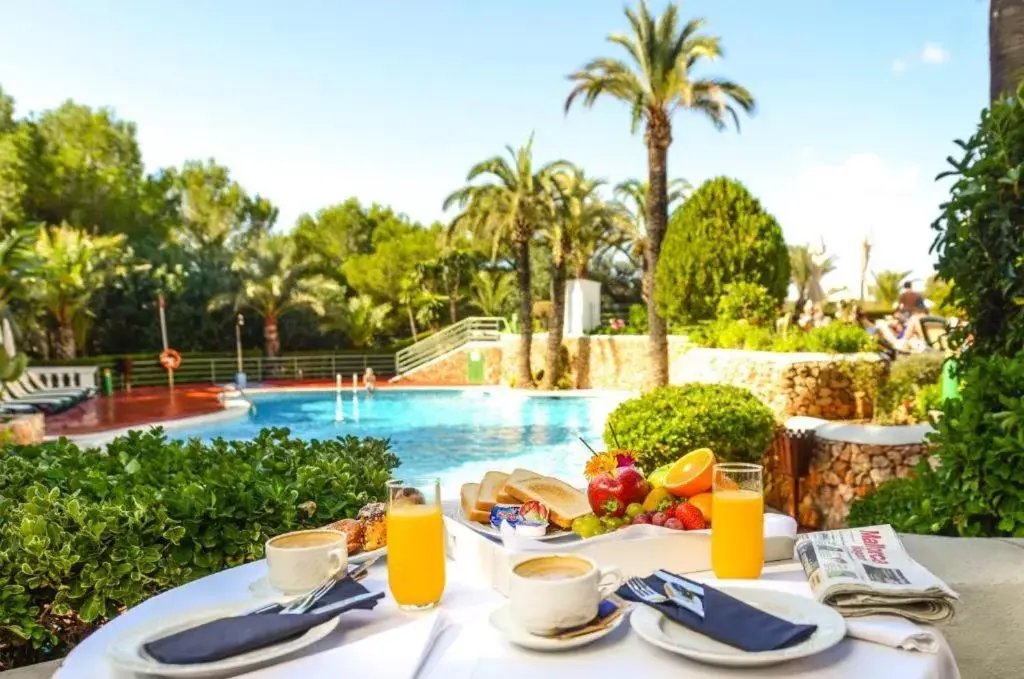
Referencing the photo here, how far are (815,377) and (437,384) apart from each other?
1623 centimetres

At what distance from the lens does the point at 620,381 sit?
21.9m

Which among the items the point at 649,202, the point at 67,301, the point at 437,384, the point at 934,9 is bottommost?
the point at 437,384

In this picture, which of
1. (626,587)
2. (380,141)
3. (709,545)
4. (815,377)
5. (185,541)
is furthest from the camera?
(380,141)

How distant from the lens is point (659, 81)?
16.2 metres

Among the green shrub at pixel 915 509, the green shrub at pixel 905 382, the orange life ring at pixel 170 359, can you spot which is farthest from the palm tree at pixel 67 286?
the green shrub at pixel 915 509

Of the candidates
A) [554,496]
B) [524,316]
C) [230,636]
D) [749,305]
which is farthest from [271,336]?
[230,636]

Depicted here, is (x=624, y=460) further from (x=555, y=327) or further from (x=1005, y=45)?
(x=555, y=327)

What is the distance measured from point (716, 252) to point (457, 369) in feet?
38.2

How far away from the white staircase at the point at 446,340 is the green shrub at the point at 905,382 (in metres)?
17.4

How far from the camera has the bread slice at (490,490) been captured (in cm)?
215

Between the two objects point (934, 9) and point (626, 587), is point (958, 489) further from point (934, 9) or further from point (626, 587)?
point (934, 9)

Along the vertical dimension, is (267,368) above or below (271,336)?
below

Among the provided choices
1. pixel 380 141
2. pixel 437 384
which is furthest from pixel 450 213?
pixel 380 141

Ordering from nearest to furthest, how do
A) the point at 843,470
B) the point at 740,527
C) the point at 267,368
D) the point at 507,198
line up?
the point at 740,527
the point at 843,470
the point at 507,198
the point at 267,368
